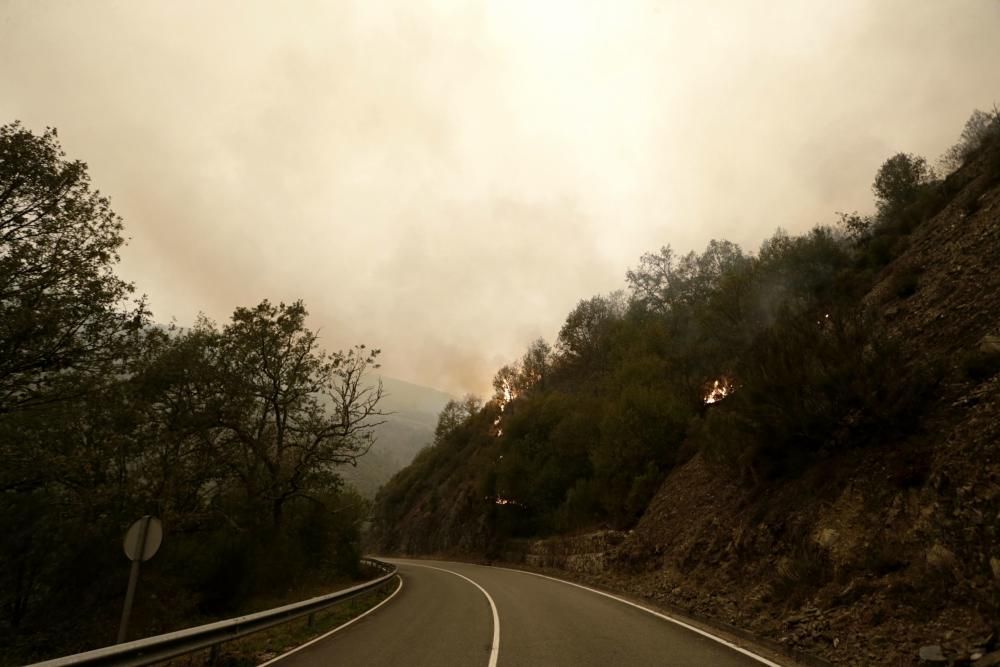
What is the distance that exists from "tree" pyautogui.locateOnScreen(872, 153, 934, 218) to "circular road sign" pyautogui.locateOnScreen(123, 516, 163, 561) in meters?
41.8

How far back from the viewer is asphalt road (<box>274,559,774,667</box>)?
7.34 meters

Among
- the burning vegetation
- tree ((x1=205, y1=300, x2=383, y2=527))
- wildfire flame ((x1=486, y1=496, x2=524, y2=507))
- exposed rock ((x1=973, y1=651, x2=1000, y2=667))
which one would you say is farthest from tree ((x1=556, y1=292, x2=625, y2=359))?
exposed rock ((x1=973, y1=651, x2=1000, y2=667))

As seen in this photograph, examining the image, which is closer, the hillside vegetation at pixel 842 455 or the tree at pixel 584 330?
the hillside vegetation at pixel 842 455

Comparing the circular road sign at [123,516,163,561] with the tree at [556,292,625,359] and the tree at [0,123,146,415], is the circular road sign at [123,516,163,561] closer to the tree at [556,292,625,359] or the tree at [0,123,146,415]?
the tree at [0,123,146,415]

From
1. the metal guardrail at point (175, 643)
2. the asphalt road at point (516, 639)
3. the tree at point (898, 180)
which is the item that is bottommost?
the asphalt road at point (516, 639)

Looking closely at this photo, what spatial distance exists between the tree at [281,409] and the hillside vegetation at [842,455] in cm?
1298

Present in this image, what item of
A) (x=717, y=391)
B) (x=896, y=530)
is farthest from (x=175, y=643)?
(x=717, y=391)

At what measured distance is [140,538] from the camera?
7.35 meters

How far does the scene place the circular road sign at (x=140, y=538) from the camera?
7195mm

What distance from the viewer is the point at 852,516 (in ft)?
32.1

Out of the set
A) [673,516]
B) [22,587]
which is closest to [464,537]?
[673,516]

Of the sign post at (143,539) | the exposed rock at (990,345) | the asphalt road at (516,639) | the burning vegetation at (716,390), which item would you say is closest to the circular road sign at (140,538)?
the sign post at (143,539)

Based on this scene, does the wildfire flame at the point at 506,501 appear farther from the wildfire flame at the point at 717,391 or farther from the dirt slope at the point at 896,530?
the dirt slope at the point at 896,530

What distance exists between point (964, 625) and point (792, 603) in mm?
3489
